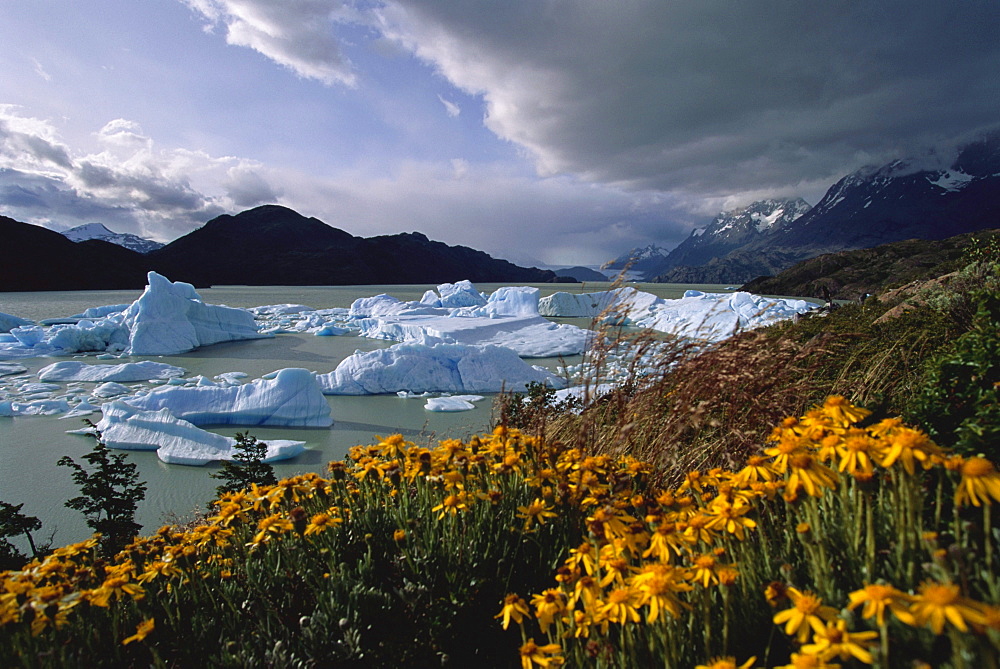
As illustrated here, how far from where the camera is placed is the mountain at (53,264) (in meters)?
61.7

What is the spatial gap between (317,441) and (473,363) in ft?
15.5

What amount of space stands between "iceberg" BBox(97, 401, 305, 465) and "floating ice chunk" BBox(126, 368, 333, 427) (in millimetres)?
627

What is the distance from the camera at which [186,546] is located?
1872mm

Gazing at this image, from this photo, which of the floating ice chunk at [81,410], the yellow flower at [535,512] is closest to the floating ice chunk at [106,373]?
the floating ice chunk at [81,410]

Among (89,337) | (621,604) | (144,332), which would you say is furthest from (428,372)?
(89,337)

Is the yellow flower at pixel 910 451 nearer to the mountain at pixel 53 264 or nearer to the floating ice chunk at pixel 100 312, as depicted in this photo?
the floating ice chunk at pixel 100 312

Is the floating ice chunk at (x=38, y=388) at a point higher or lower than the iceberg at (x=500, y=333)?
lower

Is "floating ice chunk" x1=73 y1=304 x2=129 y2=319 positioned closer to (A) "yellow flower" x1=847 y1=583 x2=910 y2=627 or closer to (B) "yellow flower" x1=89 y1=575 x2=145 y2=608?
(B) "yellow flower" x1=89 y1=575 x2=145 y2=608

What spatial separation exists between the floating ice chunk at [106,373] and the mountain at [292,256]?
85.6 meters

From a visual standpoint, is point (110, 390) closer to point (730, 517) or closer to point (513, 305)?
point (730, 517)

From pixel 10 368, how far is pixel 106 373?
4.05m

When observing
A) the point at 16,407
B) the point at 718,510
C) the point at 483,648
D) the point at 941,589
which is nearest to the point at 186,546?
the point at 483,648

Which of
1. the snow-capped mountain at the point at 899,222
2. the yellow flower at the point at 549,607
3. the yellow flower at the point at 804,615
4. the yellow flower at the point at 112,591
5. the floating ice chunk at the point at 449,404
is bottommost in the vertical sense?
the floating ice chunk at the point at 449,404

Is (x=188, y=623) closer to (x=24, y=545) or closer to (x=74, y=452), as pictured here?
(x=24, y=545)
